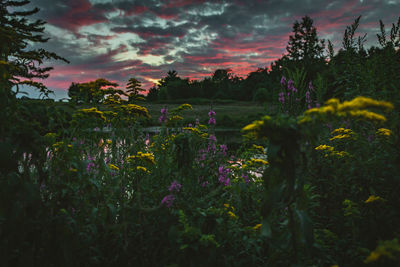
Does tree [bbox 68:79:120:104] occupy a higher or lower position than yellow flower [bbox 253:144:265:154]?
higher

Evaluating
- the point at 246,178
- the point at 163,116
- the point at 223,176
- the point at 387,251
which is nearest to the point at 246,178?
the point at 246,178

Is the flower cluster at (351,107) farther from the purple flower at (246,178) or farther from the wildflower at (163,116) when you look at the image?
the wildflower at (163,116)

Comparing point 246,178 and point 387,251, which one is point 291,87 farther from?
point 387,251

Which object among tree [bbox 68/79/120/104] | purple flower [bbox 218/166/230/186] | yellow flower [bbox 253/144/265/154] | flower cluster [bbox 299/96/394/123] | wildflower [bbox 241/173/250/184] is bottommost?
wildflower [bbox 241/173/250/184]

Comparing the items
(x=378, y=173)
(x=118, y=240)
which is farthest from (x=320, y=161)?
(x=118, y=240)

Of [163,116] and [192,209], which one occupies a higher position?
[163,116]

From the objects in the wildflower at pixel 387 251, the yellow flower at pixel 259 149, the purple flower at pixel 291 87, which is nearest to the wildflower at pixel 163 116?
the yellow flower at pixel 259 149

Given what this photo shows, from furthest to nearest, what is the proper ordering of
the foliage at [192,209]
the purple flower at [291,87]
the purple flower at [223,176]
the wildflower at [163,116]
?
1. the purple flower at [291,87]
2. the wildflower at [163,116]
3. the purple flower at [223,176]
4. the foliage at [192,209]

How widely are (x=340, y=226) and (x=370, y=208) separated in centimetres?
34

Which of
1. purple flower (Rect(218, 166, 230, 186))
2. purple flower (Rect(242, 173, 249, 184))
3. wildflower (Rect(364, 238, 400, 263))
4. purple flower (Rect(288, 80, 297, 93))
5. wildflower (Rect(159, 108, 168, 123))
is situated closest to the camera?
wildflower (Rect(364, 238, 400, 263))

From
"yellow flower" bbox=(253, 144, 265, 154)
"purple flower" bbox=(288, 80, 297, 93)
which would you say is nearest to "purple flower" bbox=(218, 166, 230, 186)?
"yellow flower" bbox=(253, 144, 265, 154)

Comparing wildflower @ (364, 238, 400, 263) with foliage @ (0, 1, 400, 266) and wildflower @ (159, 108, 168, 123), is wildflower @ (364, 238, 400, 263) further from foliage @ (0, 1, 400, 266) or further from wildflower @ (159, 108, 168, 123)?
wildflower @ (159, 108, 168, 123)

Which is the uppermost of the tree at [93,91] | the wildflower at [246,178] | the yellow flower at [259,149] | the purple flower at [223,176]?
the tree at [93,91]

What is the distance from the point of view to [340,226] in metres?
2.49
